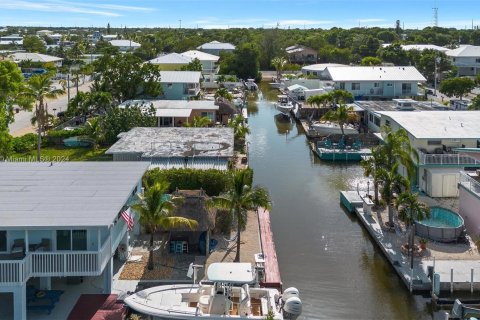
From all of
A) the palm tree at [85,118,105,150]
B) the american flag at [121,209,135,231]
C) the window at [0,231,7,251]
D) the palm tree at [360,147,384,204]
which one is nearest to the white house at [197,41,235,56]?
the palm tree at [85,118,105,150]

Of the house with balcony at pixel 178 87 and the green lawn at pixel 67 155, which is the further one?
the house with balcony at pixel 178 87

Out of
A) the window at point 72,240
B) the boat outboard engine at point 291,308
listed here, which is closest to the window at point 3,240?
the window at point 72,240

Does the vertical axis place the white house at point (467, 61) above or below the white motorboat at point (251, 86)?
above

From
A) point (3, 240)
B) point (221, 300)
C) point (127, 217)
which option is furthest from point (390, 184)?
point (3, 240)

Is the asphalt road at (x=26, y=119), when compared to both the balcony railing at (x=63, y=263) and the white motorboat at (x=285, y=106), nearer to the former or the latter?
the white motorboat at (x=285, y=106)

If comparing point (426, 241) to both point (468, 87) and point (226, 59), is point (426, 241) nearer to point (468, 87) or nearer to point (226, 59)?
point (468, 87)
